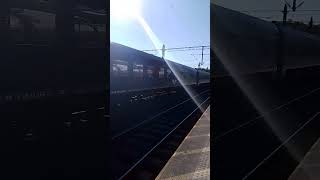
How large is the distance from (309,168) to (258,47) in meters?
8.53

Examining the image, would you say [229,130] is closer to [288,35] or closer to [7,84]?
[7,84]

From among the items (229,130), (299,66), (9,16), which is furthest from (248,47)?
(9,16)

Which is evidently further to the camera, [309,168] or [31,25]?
[309,168]

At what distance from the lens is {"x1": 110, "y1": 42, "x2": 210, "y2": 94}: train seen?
30.7 feet

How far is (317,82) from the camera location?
28.1m

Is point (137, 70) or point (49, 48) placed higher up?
point (49, 48)

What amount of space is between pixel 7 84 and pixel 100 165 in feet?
5.33

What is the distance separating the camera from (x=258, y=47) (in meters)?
16.7

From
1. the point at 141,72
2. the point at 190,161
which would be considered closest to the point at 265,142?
the point at 190,161

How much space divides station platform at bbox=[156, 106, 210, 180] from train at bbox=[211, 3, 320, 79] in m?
1.94

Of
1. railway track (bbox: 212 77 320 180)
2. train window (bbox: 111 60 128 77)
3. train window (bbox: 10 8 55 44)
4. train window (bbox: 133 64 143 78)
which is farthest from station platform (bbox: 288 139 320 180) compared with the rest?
train window (bbox: 133 64 143 78)

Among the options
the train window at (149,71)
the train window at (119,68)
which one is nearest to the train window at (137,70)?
the train window at (149,71)

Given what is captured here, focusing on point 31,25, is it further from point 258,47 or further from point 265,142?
point 258,47

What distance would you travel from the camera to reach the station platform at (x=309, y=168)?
8282 mm
